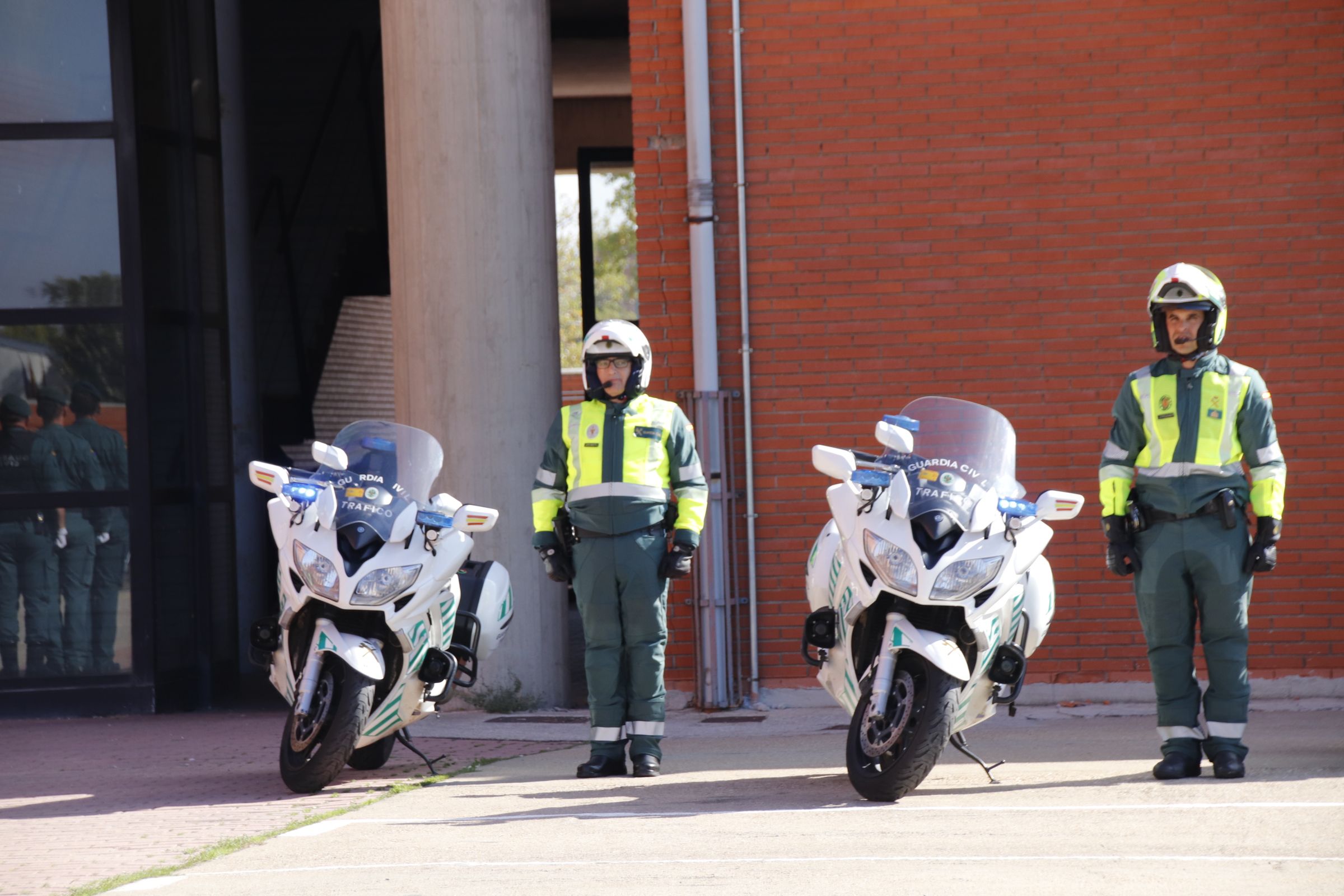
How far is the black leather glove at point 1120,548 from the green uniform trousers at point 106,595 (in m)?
6.98

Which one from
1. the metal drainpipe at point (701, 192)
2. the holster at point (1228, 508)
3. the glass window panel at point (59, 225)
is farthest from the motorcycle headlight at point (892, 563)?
the glass window panel at point (59, 225)

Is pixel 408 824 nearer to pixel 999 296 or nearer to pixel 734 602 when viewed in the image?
pixel 734 602

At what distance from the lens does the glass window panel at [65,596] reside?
411 inches

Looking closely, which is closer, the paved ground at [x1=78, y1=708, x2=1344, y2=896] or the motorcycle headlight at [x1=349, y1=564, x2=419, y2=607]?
the paved ground at [x1=78, y1=708, x2=1344, y2=896]

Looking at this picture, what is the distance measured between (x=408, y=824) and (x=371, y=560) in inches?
46.8

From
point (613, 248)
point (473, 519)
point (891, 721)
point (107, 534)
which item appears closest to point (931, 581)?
point (891, 721)

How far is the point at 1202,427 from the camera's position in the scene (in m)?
6.38

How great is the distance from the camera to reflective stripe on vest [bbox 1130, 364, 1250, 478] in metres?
6.36

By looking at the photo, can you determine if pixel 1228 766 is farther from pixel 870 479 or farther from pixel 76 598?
pixel 76 598

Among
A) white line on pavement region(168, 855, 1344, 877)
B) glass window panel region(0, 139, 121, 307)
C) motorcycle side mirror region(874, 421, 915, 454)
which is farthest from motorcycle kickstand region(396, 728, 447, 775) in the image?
glass window panel region(0, 139, 121, 307)

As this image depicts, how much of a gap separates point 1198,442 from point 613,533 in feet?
8.47

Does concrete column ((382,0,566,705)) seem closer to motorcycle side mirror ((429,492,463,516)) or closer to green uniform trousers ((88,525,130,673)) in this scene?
green uniform trousers ((88,525,130,673))

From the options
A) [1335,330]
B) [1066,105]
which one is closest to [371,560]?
[1066,105]

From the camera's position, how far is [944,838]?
5191mm
